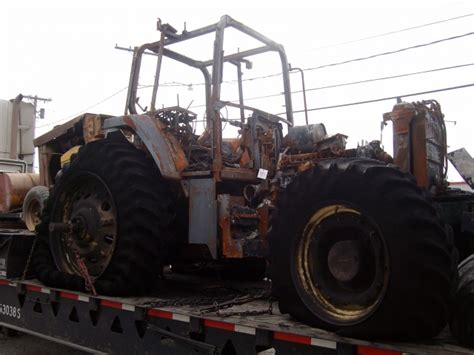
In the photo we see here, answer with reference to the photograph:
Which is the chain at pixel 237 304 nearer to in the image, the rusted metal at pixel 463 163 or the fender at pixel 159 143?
the fender at pixel 159 143

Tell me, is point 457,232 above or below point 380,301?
above

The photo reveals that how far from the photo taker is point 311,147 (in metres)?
5.08

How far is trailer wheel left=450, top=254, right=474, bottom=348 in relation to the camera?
307cm

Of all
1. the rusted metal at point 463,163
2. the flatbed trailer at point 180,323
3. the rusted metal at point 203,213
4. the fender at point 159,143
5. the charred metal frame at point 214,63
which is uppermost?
the charred metal frame at point 214,63

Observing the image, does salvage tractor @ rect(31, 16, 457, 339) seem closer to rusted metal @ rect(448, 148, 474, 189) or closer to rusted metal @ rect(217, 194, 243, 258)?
rusted metal @ rect(217, 194, 243, 258)

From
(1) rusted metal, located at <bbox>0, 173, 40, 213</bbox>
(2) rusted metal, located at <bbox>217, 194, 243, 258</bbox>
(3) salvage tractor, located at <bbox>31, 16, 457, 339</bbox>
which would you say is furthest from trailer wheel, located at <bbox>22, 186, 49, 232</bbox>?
(2) rusted metal, located at <bbox>217, 194, 243, 258</bbox>

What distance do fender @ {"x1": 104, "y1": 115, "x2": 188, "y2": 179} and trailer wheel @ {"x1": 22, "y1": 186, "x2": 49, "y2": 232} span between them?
8.72 feet

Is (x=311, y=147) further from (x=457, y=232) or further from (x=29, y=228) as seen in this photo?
(x=29, y=228)

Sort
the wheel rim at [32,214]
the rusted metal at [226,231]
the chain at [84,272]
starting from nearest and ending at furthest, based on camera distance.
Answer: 1. the rusted metal at [226,231]
2. the chain at [84,272]
3. the wheel rim at [32,214]

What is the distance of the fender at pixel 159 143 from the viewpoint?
495 centimetres

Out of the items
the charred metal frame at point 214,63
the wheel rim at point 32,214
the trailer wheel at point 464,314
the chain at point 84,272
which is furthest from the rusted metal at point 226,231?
the wheel rim at point 32,214

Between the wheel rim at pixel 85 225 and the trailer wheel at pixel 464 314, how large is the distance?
3105mm

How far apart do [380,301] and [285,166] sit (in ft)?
7.03

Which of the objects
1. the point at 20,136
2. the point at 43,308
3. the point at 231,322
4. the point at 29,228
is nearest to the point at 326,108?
the point at 20,136
